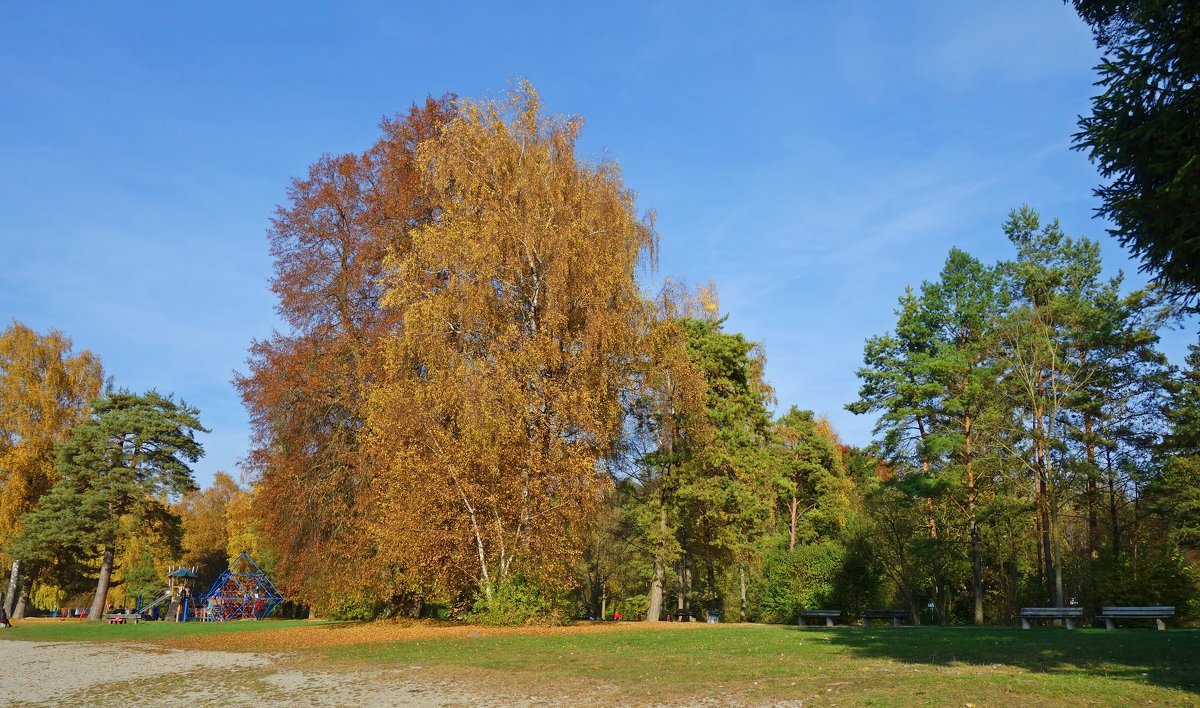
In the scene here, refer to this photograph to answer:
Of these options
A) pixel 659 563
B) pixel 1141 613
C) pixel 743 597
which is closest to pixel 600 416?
pixel 659 563

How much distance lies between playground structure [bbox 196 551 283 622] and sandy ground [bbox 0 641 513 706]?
24.2 m

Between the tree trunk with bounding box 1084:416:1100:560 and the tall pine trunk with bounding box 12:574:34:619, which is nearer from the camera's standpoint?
the tree trunk with bounding box 1084:416:1100:560

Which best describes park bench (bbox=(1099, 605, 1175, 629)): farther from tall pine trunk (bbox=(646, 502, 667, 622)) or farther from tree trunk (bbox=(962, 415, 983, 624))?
tall pine trunk (bbox=(646, 502, 667, 622))

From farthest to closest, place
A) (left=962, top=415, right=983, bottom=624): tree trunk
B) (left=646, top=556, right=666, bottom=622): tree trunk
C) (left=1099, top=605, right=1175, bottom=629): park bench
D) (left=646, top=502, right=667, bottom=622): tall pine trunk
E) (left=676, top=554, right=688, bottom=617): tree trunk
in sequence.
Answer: (left=676, top=554, right=688, bottom=617): tree trunk → (left=646, top=556, right=666, bottom=622): tree trunk → (left=962, top=415, right=983, bottom=624): tree trunk → (left=646, top=502, right=667, bottom=622): tall pine trunk → (left=1099, top=605, right=1175, bottom=629): park bench

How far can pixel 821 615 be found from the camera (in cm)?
2478

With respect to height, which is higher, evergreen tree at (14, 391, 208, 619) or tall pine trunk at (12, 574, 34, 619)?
evergreen tree at (14, 391, 208, 619)

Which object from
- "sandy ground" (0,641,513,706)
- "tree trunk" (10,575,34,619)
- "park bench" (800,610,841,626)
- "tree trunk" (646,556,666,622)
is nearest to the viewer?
"sandy ground" (0,641,513,706)

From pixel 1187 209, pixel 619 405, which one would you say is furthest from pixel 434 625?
pixel 1187 209

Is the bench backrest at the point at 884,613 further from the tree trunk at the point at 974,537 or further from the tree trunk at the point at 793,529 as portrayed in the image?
the tree trunk at the point at 793,529

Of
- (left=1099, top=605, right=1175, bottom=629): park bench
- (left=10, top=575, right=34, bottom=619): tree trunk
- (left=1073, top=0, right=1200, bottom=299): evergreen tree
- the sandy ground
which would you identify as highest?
(left=1073, top=0, right=1200, bottom=299): evergreen tree

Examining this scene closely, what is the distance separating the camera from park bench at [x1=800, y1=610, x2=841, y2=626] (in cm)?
2444

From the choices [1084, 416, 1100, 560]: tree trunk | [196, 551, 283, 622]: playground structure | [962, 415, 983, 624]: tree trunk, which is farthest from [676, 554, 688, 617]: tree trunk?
[196, 551, 283, 622]: playground structure

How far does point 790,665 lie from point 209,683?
8.63 m

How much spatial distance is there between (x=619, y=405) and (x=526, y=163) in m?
8.00
